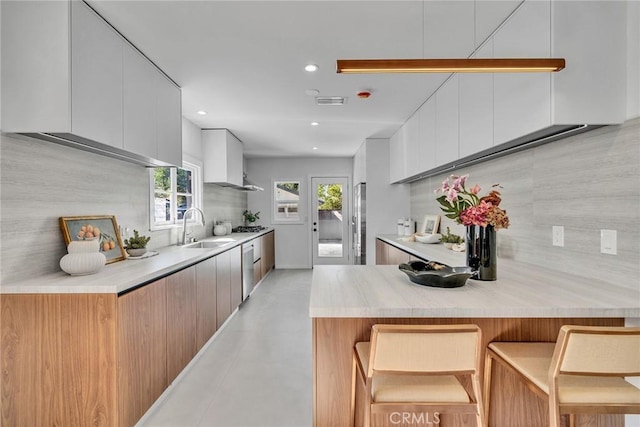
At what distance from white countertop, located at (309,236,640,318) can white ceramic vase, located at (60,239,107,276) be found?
1302mm

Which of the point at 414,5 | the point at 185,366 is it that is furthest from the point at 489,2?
the point at 185,366

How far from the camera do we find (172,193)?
3725 mm

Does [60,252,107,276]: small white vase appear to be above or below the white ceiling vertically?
below

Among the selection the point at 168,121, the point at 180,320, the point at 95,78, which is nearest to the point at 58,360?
the point at 180,320

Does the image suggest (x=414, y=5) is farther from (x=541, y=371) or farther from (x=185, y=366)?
(x=185, y=366)

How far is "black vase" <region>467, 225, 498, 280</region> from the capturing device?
70.4 inches

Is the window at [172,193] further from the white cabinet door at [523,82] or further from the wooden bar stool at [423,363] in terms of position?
the white cabinet door at [523,82]

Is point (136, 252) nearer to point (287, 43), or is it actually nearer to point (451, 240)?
point (287, 43)

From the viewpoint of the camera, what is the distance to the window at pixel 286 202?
7211mm

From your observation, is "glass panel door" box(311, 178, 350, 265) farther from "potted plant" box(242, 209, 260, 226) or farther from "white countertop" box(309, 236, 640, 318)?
"white countertop" box(309, 236, 640, 318)

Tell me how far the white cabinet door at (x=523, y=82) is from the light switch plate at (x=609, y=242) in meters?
0.62

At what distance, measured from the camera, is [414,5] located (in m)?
1.87

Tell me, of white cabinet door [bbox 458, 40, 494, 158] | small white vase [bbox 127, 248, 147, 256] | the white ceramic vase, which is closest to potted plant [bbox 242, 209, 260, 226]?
small white vase [bbox 127, 248, 147, 256]

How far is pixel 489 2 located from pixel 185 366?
3.16 meters
